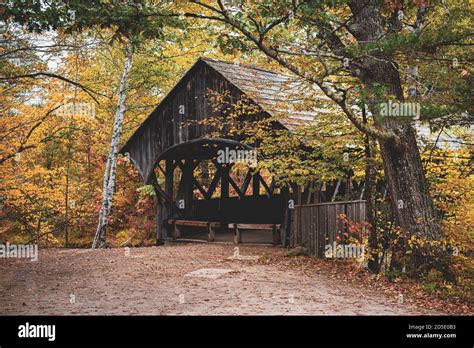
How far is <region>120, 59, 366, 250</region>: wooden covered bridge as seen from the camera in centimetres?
1503

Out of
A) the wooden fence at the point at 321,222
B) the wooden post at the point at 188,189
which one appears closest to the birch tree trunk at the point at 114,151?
the wooden post at the point at 188,189

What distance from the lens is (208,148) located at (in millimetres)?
19406

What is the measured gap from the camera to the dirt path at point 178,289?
716 cm

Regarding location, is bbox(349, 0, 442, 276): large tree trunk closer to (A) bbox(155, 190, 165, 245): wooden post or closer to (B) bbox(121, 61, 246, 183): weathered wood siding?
(B) bbox(121, 61, 246, 183): weathered wood siding

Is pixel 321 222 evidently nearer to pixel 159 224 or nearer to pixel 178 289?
pixel 178 289

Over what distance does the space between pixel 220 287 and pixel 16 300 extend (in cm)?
336

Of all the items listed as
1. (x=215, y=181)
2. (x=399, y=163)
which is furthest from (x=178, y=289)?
(x=215, y=181)

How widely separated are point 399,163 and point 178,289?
186 inches

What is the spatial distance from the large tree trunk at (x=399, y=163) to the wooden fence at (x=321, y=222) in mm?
1360

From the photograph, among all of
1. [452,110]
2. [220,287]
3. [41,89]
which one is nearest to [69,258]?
[41,89]

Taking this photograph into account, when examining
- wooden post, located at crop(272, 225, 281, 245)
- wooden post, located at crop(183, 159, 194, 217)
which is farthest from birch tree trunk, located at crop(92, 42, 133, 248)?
wooden post, located at crop(272, 225, 281, 245)

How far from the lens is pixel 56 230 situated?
77.5 feet

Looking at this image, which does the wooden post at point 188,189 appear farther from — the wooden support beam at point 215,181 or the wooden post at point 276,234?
the wooden post at point 276,234
